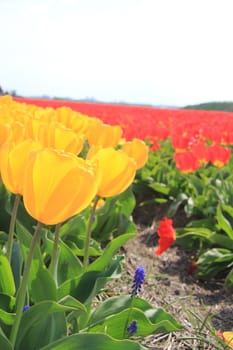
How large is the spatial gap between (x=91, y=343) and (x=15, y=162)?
1.58 feet

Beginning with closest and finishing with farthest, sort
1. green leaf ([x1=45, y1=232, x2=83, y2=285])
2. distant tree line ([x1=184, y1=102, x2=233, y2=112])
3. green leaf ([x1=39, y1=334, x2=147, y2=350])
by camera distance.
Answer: green leaf ([x1=39, y1=334, x2=147, y2=350])
green leaf ([x1=45, y1=232, x2=83, y2=285])
distant tree line ([x1=184, y1=102, x2=233, y2=112])

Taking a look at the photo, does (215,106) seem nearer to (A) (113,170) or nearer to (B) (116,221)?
(B) (116,221)

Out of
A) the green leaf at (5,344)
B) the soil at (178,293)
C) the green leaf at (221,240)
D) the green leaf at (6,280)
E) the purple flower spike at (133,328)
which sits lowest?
the soil at (178,293)

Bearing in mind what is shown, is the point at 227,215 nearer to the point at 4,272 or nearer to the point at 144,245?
the point at 144,245

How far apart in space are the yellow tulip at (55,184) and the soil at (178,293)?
3.16ft

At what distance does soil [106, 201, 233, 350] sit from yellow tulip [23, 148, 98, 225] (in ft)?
3.16

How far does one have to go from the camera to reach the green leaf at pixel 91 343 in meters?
1.32

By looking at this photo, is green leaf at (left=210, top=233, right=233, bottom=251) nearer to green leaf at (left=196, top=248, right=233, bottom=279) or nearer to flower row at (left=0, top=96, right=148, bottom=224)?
green leaf at (left=196, top=248, right=233, bottom=279)

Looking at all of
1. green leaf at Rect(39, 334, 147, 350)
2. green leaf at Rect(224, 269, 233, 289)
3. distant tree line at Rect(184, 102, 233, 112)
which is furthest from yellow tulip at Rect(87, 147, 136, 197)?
distant tree line at Rect(184, 102, 233, 112)

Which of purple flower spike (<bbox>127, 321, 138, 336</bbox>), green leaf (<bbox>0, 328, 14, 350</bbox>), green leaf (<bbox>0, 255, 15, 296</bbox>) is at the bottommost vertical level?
purple flower spike (<bbox>127, 321, 138, 336</bbox>)

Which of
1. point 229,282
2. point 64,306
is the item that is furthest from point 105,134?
point 64,306

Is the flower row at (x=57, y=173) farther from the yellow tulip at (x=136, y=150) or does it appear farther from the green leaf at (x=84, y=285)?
the green leaf at (x=84, y=285)

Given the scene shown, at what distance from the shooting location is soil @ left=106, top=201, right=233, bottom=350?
7.38 ft

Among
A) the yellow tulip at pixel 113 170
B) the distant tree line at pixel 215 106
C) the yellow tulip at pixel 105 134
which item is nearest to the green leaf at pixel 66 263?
the yellow tulip at pixel 113 170
